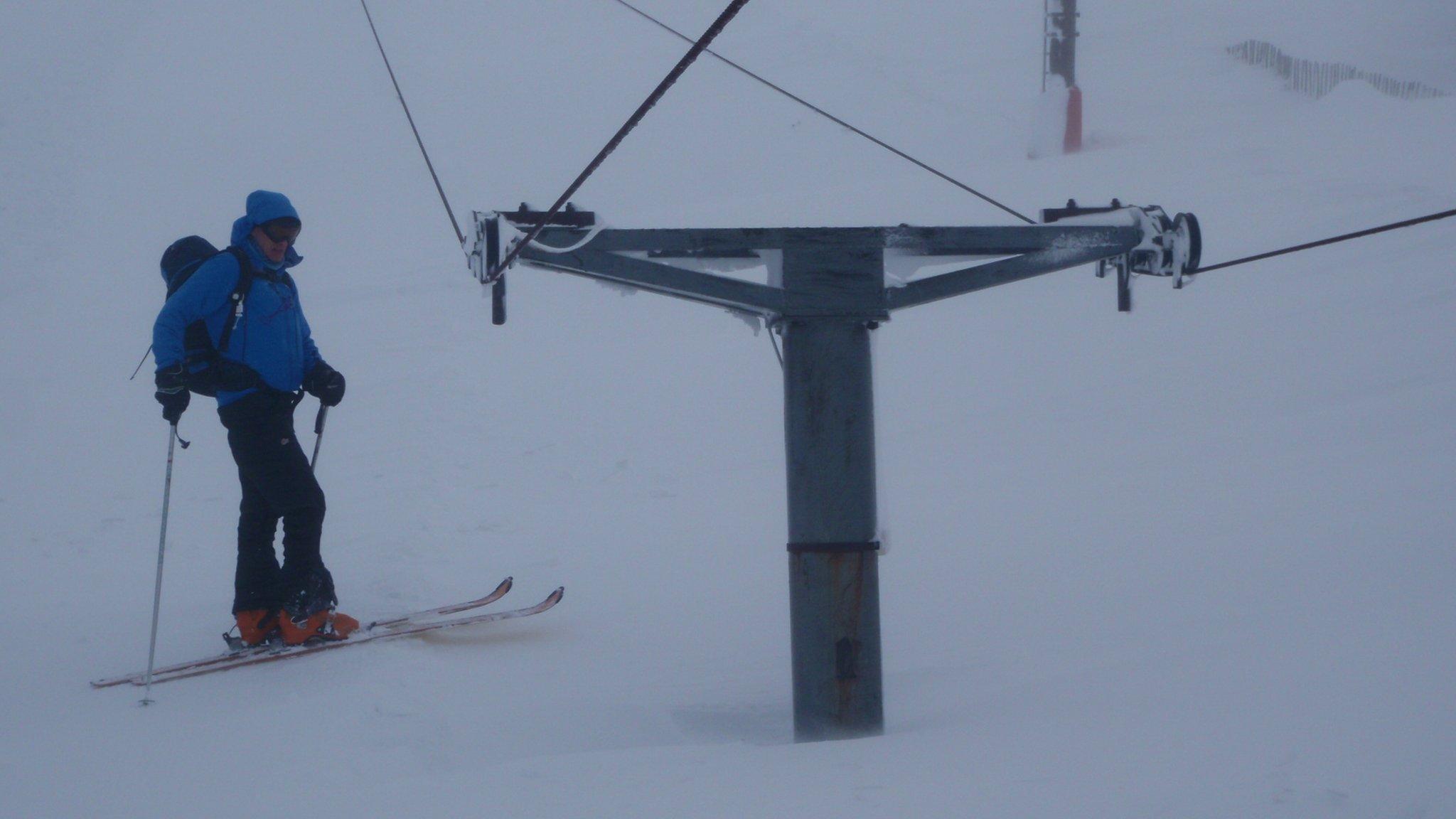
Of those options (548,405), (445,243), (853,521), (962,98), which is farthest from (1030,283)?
(962,98)

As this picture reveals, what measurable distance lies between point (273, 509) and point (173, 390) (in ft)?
1.92

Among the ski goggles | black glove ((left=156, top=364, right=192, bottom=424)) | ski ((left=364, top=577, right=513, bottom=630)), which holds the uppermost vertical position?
the ski goggles

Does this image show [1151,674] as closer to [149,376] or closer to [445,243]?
[149,376]

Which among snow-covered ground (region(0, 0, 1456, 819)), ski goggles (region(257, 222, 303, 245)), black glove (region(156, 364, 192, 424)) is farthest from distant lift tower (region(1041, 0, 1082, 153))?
black glove (region(156, 364, 192, 424))

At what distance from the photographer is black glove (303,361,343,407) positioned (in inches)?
181

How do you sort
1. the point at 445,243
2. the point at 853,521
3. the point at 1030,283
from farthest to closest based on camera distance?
→ 1. the point at 445,243
2. the point at 1030,283
3. the point at 853,521

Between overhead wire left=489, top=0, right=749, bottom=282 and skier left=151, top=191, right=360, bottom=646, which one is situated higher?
overhead wire left=489, top=0, right=749, bottom=282

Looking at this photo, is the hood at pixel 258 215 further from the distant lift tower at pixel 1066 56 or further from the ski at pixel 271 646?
the distant lift tower at pixel 1066 56

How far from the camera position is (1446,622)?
12.2 ft

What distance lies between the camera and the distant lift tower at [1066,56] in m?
17.5

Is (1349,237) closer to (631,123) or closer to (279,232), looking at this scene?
(631,123)

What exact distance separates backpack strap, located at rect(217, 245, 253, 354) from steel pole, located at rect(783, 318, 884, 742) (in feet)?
6.56

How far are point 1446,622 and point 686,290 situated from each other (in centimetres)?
250

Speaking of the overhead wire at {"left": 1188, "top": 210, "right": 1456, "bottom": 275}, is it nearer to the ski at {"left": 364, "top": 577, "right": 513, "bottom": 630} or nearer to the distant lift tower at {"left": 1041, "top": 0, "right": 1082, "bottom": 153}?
the ski at {"left": 364, "top": 577, "right": 513, "bottom": 630}
